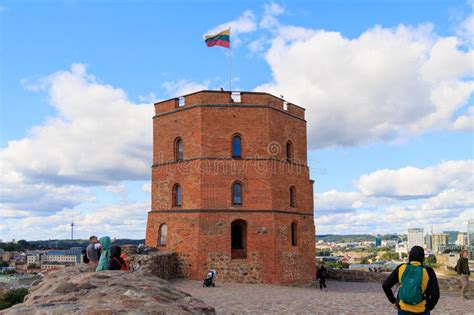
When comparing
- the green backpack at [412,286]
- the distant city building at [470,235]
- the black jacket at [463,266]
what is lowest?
the distant city building at [470,235]

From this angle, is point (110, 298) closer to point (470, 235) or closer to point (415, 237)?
point (470, 235)

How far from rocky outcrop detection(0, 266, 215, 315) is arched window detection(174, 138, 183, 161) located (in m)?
14.8

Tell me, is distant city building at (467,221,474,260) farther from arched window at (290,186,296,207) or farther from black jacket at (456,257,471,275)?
black jacket at (456,257,471,275)

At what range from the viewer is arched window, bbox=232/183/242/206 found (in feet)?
70.6

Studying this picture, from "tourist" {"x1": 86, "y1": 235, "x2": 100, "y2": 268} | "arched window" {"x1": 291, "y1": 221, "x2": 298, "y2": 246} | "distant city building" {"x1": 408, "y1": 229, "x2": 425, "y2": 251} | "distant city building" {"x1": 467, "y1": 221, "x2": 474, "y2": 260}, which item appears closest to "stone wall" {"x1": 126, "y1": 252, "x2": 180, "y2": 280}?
"tourist" {"x1": 86, "y1": 235, "x2": 100, "y2": 268}

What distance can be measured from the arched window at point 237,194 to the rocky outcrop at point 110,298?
1359cm

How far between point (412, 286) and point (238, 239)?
16.6m

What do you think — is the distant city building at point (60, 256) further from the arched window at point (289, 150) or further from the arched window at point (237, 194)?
the arched window at point (237, 194)

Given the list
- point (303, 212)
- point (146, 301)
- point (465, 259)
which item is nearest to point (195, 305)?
point (146, 301)

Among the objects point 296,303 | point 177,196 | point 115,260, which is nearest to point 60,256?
point 177,196

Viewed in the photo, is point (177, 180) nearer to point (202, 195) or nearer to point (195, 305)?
point (202, 195)

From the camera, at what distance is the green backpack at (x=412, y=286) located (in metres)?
5.64

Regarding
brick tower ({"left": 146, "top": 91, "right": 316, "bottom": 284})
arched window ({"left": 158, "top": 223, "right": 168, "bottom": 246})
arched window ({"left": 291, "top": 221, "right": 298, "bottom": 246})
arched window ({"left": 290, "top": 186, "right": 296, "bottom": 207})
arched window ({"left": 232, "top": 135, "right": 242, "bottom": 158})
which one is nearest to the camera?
brick tower ({"left": 146, "top": 91, "right": 316, "bottom": 284})

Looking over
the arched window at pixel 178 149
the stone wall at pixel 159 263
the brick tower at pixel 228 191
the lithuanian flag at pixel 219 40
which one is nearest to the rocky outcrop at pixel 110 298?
the stone wall at pixel 159 263
